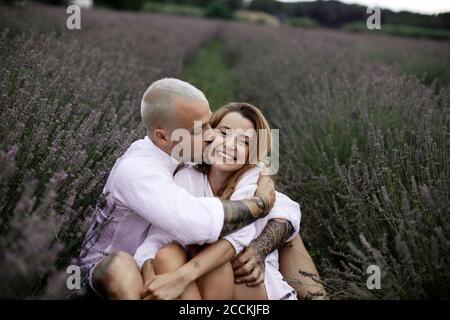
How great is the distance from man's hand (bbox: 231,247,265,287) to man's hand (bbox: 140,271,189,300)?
292mm

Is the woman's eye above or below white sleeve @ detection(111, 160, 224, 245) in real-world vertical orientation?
above

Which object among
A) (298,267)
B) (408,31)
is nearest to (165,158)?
(298,267)

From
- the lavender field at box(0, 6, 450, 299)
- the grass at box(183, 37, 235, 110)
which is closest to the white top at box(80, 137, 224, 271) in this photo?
the lavender field at box(0, 6, 450, 299)

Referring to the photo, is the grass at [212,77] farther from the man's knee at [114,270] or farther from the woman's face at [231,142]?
the man's knee at [114,270]

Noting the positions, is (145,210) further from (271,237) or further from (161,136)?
(271,237)

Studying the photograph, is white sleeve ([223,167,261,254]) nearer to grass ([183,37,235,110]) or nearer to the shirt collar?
the shirt collar

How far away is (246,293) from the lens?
75.0 inches

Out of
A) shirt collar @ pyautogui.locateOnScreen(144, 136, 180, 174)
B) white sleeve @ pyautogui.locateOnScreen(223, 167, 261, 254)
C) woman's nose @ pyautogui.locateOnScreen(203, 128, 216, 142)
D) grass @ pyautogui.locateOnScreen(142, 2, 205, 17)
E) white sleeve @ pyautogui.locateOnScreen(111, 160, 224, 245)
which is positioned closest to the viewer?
white sleeve @ pyautogui.locateOnScreen(111, 160, 224, 245)

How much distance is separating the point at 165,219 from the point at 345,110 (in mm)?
2395

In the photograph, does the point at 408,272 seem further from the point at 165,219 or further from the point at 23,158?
the point at 23,158

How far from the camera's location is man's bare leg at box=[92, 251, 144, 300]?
5.62 ft

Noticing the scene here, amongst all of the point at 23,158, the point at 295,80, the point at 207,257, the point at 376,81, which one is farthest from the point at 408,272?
the point at 295,80

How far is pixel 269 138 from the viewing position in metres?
2.47

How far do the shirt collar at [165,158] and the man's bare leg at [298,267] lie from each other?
756mm
